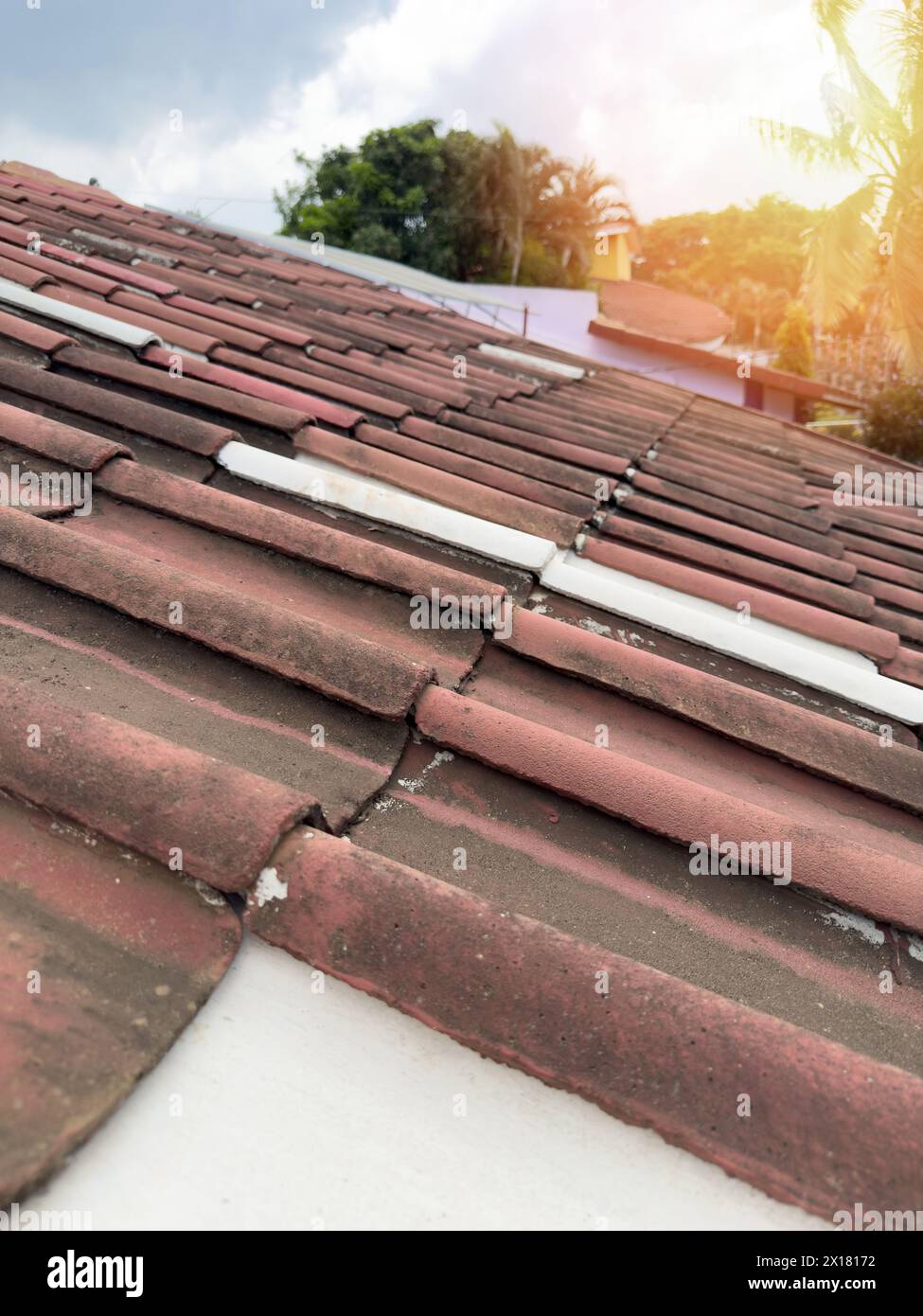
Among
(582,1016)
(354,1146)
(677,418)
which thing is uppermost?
(677,418)

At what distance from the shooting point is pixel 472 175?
28.9m

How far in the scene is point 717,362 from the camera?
15.4m

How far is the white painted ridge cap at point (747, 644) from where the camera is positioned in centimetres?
222

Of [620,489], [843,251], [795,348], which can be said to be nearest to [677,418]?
[620,489]

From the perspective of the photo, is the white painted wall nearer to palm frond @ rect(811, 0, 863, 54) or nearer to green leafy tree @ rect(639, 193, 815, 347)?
palm frond @ rect(811, 0, 863, 54)

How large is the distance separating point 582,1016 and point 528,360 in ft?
16.0

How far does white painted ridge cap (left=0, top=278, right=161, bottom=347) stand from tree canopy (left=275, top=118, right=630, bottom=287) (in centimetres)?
2801

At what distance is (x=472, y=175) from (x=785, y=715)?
31809 mm

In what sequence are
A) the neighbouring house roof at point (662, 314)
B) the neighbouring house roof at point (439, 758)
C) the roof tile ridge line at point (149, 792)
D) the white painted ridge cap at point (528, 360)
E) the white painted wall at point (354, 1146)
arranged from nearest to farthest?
the white painted wall at point (354, 1146), the neighbouring house roof at point (439, 758), the roof tile ridge line at point (149, 792), the white painted ridge cap at point (528, 360), the neighbouring house roof at point (662, 314)

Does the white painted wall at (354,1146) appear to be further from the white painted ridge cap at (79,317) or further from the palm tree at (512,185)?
the palm tree at (512,185)

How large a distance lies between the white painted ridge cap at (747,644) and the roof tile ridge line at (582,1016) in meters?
1.26

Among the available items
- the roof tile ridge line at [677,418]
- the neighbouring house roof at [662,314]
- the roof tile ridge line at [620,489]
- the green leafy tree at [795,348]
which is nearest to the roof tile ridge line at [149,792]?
the roof tile ridge line at [620,489]

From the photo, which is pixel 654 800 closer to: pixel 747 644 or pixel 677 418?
pixel 747 644
